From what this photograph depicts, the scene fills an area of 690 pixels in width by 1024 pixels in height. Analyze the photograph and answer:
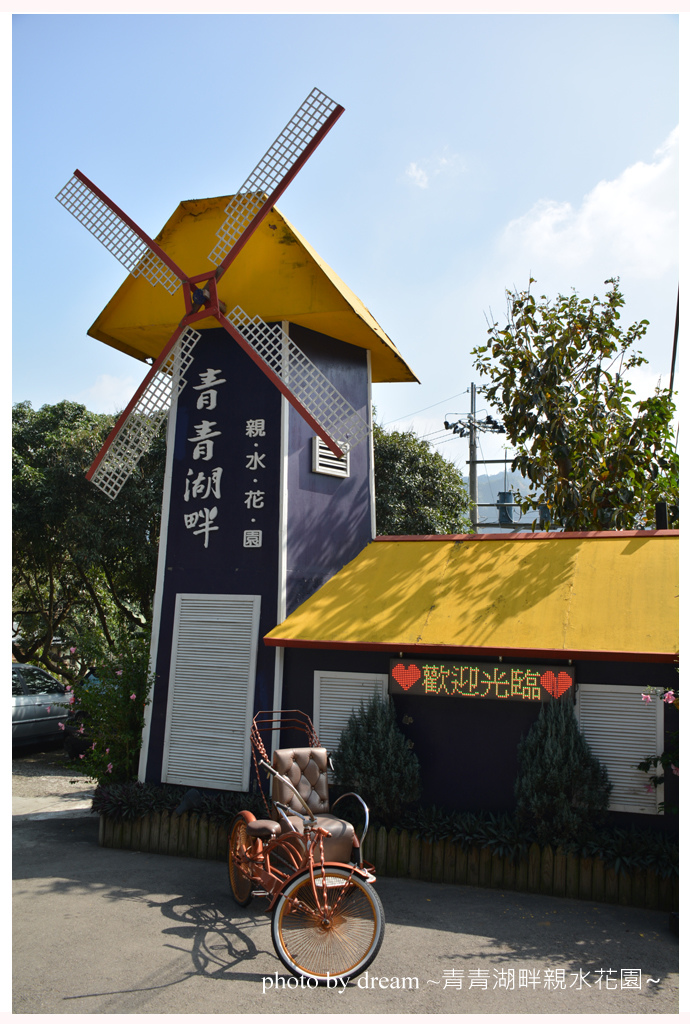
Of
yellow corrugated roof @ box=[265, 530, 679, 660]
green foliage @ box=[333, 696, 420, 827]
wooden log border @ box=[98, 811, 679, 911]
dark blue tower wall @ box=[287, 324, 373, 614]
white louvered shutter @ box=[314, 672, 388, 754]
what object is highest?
dark blue tower wall @ box=[287, 324, 373, 614]

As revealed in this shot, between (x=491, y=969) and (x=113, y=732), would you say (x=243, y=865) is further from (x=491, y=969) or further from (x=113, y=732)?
(x=113, y=732)

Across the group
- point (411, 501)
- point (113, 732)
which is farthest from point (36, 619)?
point (113, 732)

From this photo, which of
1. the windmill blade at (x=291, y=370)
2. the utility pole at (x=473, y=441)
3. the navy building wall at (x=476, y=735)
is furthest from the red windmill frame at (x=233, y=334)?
the utility pole at (x=473, y=441)

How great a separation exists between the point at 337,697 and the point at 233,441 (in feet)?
12.7

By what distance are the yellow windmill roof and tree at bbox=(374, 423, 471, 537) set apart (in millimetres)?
6027

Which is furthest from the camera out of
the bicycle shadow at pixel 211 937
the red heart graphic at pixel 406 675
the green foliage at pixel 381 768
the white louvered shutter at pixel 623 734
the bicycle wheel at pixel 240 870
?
the red heart graphic at pixel 406 675

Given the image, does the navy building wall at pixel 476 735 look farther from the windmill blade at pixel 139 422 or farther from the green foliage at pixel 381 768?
the windmill blade at pixel 139 422

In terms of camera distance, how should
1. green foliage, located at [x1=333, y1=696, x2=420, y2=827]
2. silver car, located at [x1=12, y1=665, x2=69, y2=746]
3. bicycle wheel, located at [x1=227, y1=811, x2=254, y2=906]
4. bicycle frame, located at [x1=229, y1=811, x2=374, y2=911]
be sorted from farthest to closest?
silver car, located at [x1=12, y1=665, x2=69, y2=746], green foliage, located at [x1=333, y1=696, x2=420, y2=827], bicycle wheel, located at [x1=227, y1=811, x2=254, y2=906], bicycle frame, located at [x1=229, y1=811, x2=374, y2=911]

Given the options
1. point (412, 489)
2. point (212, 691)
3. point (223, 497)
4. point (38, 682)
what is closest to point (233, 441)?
point (223, 497)

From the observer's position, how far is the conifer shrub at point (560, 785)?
746cm

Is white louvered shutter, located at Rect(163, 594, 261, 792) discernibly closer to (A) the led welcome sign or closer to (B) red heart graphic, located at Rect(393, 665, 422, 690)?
(B) red heart graphic, located at Rect(393, 665, 422, 690)

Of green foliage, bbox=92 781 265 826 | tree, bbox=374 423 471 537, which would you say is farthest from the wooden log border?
tree, bbox=374 423 471 537

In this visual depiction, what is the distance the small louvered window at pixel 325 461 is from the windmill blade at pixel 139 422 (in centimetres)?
224

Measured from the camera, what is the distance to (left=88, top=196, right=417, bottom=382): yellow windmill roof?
10.1 metres
